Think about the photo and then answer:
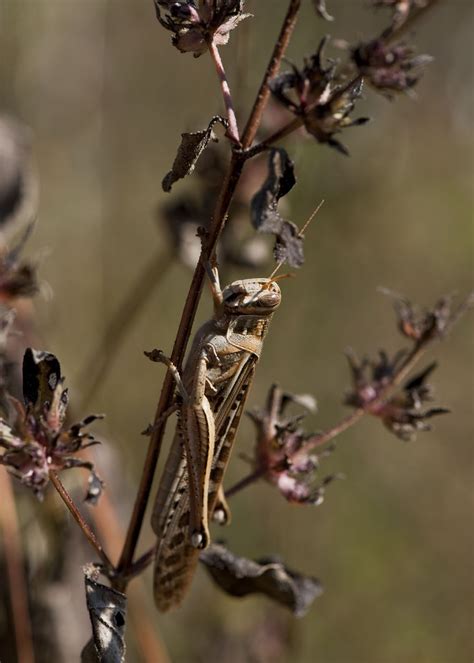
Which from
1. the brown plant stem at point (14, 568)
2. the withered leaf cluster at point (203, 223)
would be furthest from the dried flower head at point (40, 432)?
the withered leaf cluster at point (203, 223)

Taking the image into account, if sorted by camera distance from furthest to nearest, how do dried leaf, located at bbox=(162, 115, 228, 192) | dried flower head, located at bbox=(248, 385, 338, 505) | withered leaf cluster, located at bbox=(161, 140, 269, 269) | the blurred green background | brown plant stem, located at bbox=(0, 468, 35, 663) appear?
the blurred green background, withered leaf cluster, located at bbox=(161, 140, 269, 269), brown plant stem, located at bbox=(0, 468, 35, 663), dried flower head, located at bbox=(248, 385, 338, 505), dried leaf, located at bbox=(162, 115, 228, 192)

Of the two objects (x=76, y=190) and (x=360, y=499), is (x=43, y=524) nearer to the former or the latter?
(x=360, y=499)

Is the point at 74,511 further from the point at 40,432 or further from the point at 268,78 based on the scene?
the point at 268,78

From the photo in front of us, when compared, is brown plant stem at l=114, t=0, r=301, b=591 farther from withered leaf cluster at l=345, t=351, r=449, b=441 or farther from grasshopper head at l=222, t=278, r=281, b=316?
withered leaf cluster at l=345, t=351, r=449, b=441

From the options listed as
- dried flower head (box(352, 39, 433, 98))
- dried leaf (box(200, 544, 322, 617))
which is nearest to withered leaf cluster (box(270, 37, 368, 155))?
dried flower head (box(352, 39, 433, 98))

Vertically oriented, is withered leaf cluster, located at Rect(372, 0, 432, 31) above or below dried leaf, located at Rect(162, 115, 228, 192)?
above

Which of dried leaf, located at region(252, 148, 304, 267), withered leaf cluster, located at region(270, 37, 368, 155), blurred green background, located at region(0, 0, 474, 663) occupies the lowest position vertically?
blurred green background, located at region(0, 0, 474, 663)

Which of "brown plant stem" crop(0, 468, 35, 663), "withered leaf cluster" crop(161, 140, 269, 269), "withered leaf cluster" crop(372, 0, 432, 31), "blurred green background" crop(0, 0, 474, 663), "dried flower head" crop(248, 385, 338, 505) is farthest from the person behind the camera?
"blurred green background" crop(0, 0, 474, 663)
